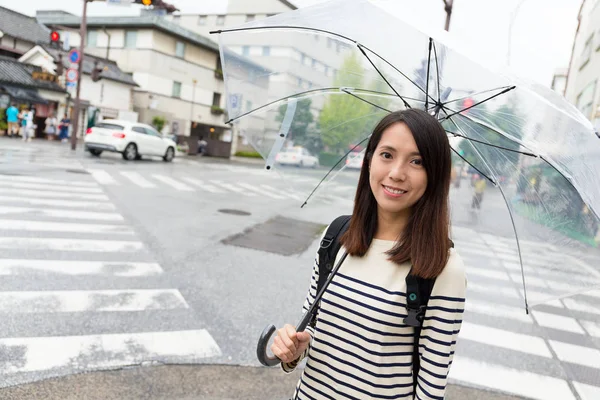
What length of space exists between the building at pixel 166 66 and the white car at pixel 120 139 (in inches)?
522

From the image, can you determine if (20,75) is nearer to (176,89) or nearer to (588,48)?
(176,89)

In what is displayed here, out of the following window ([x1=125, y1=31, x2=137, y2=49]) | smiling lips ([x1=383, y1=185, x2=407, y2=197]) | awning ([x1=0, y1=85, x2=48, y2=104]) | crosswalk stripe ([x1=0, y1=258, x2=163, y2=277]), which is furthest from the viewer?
→ window ([x1=125, y1=31, x2=137, y2=49])

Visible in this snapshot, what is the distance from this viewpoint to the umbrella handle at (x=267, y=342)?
1.45m

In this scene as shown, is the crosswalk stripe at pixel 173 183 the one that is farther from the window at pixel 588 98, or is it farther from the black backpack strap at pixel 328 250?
the window at pixel 588 98

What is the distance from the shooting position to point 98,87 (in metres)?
33.9

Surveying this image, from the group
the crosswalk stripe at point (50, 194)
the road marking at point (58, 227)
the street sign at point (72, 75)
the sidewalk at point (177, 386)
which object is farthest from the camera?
the street sign at point (72, 75)

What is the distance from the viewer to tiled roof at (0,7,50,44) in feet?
113

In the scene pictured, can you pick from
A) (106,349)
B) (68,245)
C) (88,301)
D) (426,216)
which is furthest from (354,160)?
(68,245)

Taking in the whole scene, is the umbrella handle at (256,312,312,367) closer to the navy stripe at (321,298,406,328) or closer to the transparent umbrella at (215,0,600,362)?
the navy stripe at (321,298,406,328)

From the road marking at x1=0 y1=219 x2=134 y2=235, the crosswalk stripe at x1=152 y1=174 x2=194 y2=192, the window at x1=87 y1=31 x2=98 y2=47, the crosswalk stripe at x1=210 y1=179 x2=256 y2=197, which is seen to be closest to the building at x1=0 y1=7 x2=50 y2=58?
the window at x1=87 y1=31 x2=98 y2=47

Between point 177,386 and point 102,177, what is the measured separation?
462 inches

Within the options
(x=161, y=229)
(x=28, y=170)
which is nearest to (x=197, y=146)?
(x=28, y=170)

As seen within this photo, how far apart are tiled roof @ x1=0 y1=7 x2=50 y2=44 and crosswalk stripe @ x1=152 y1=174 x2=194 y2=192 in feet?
85.6

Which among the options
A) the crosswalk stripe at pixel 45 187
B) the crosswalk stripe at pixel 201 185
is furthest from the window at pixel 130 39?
the crosswalk stripe at pixel 45 187
